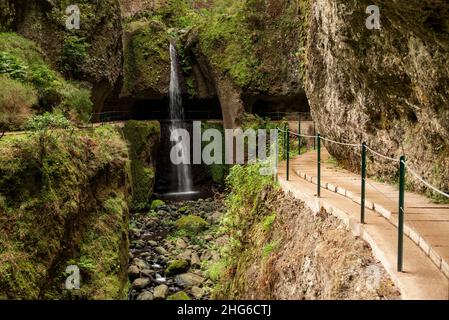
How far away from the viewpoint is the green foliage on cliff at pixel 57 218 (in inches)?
367

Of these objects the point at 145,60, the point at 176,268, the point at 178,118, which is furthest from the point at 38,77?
the point at 178,118

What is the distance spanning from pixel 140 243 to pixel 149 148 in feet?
28.0

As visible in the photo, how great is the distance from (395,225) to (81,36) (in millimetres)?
19361

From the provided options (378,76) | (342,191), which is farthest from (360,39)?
(342,191)

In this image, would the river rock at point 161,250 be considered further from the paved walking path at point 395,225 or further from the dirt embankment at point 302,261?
the paved walking path at point 395,225

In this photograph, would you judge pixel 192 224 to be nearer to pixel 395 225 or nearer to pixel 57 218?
pixel 57 218

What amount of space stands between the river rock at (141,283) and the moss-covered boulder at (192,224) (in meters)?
5.48

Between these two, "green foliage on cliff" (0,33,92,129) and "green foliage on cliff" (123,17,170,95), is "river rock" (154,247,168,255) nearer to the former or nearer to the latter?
→ "green foliage on cliff" (0,33,92,129)

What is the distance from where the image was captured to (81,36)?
836 inches

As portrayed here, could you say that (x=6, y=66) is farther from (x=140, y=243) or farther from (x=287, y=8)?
(x=287, y=8)

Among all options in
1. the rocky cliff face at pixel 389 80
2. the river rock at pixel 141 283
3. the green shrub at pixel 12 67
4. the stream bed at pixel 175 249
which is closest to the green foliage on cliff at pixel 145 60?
the stream bed at pixel 175 249

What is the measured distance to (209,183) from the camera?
27.6 meters
